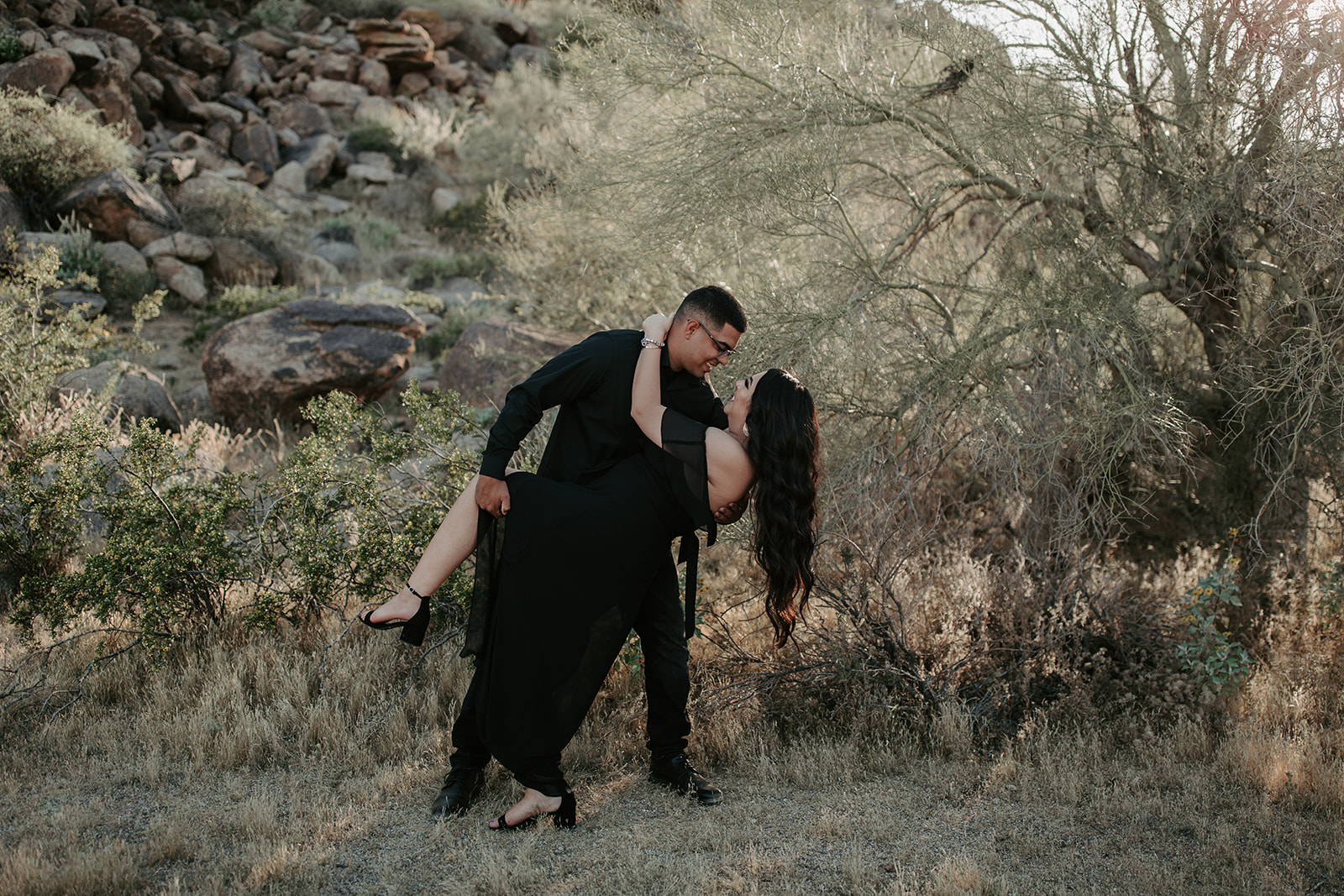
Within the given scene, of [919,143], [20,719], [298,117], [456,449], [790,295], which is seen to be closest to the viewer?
[20,719]

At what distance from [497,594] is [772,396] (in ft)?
3.91

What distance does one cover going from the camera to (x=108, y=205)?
1184 cm

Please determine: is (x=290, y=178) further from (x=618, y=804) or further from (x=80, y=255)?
(x=618, y=804)

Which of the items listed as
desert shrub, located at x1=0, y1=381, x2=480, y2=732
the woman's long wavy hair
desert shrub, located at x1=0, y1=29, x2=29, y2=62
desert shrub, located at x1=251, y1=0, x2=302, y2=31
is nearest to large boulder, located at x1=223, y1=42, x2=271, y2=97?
desert shrub, located at x1=251, y1=0, x2=302, y2=31

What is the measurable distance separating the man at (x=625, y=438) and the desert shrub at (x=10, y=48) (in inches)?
610

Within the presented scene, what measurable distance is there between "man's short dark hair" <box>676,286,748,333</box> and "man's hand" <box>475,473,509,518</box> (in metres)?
0.87

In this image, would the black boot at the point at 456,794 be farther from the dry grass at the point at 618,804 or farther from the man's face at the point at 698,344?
the man's face at the point at 698,344

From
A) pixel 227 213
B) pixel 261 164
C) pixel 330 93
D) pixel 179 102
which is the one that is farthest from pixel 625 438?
pixel 330 93

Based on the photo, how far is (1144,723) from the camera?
376cm

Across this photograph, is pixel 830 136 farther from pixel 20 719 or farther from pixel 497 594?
pixel 20 719

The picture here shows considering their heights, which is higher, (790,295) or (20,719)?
(790,295)

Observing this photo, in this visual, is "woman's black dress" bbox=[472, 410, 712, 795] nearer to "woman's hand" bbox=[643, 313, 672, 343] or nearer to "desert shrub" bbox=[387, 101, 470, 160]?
"woman's hand" bbox=[643, 313, 672, 343]

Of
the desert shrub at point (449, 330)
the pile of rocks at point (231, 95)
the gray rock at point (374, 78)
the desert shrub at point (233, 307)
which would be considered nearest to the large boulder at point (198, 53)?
the pile of rocks at point (231, 95)

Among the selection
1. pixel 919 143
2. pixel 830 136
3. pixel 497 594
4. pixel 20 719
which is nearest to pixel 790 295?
pixel 830 136
